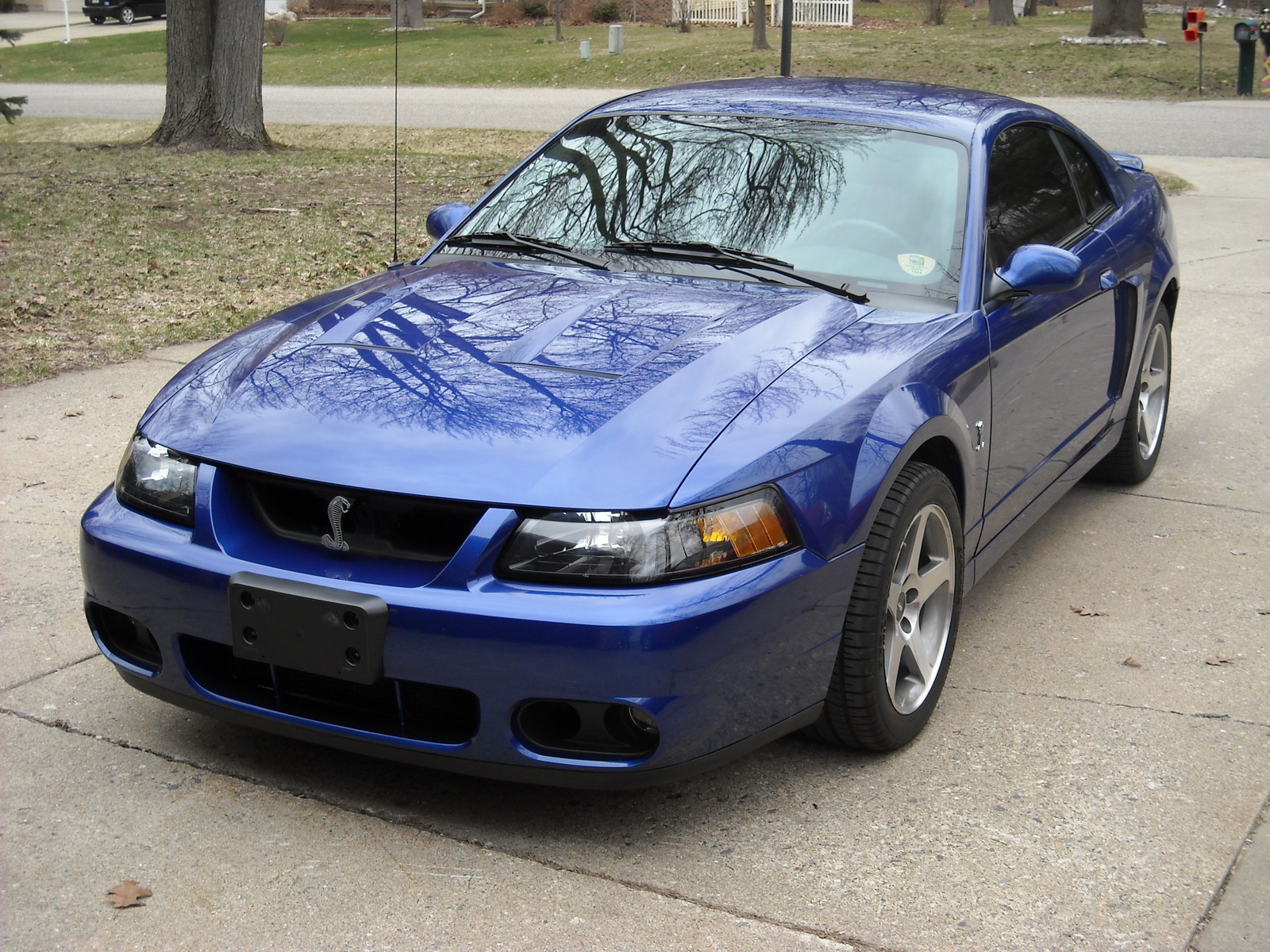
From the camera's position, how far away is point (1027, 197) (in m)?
4.41

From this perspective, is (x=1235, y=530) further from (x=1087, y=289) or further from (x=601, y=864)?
(x=601, y=864)

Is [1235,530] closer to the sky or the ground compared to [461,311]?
closer to the ground

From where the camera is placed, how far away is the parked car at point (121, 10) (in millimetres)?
47406

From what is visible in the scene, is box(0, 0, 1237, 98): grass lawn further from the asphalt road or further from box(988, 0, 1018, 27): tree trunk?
the asphalt road

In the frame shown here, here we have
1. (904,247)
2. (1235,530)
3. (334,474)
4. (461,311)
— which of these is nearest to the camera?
(334,474)

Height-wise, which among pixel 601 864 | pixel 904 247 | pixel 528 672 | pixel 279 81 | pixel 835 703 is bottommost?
pixel 601 864

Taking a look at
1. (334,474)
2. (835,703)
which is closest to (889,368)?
(835,703)

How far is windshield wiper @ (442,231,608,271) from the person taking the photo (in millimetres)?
4041

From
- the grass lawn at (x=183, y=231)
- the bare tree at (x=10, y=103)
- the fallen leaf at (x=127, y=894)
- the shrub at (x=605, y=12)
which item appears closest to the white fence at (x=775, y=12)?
A: the shrub at (x=605, y=12)

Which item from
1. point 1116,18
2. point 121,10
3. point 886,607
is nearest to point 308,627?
point 886,607

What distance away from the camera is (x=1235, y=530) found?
16.7 feet

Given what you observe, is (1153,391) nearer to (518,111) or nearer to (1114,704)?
(1114,704)

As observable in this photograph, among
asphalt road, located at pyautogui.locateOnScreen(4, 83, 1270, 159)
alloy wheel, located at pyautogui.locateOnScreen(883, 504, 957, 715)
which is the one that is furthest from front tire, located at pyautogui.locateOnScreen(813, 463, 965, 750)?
asphalt road, located at pyautogui.locateOnScreen(4, 83, 1270, 159)

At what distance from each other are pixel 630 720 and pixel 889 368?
3.60ft
